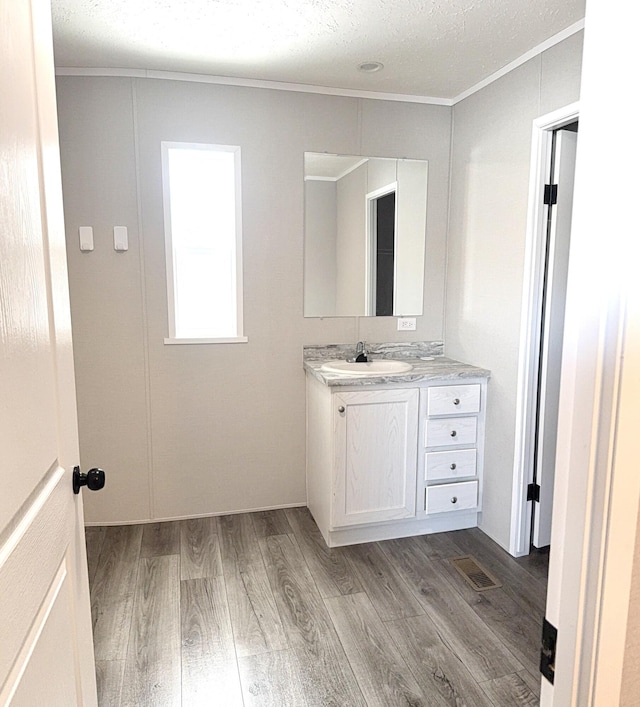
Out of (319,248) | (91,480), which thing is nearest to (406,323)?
(319,248)

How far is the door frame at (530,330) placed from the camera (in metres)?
2.42

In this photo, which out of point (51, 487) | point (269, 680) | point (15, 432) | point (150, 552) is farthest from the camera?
point (150, 552)

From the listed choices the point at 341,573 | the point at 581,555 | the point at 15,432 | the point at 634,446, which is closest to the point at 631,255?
the point at 634,446

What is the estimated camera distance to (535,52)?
238 cm

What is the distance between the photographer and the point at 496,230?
8.95 feet

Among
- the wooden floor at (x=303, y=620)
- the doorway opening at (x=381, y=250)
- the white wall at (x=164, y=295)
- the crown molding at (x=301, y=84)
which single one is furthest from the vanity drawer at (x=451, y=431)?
the crown molding at (x=301, y=84)

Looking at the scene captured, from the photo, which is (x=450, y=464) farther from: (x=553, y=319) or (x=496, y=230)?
(x=496, y=230)

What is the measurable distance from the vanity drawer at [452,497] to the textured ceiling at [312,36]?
2.21 meters

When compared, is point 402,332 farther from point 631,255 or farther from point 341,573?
point 631,255

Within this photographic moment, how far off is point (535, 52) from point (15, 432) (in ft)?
8.75

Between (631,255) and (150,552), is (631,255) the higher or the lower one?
the higher one

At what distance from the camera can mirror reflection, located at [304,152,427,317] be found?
3.00m

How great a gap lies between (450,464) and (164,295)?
1838 millimetres

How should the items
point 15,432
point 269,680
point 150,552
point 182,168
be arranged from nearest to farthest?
point 15,432 < point 269,680 < point 150,552 < point 182,168
